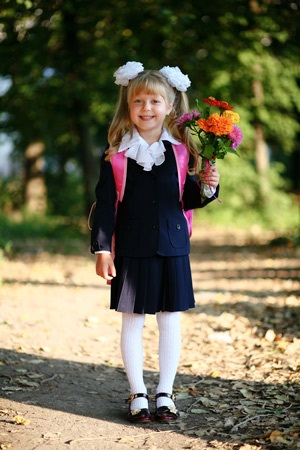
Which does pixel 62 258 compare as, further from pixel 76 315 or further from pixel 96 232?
pixel 96 232

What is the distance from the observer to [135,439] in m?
3.10

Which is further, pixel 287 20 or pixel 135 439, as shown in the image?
pixel 287 20

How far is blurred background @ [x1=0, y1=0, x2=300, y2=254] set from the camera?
7.77 m

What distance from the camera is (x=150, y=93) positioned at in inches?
133

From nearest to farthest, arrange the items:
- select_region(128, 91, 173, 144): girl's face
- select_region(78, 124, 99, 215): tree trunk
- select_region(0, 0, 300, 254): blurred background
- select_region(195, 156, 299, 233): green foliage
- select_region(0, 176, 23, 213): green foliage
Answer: select_region(128, 91, 173, 144): girl's face, select_region(0, 0, 300, 254): blurred background, select_region(78, 124, 99, 215): tree trunk, select_region(195, 156, 299, 233): green foliage, select_region(0, 176, 23, 213): green foliage

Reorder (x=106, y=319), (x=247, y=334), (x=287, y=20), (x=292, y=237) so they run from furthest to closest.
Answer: (x=292, y=237) < (x=287, y=20) < (x=106, y=319) < (x=247, y=334)

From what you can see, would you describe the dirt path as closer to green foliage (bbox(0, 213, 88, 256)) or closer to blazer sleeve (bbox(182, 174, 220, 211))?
blazer sleeve (bbox(182, 174, 220, 211))

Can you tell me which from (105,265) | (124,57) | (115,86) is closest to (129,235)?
(105,265)

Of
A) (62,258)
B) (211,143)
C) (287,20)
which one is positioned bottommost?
(62,258)

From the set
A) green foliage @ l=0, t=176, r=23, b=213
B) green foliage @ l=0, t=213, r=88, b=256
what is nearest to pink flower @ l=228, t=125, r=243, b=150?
green foliage @ l=0, t=213, r=88, b=256

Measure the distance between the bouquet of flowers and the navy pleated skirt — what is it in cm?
46

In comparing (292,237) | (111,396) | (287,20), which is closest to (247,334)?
(111,396)

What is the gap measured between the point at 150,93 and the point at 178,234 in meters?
0.79

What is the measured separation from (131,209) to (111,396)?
4.12 ft
